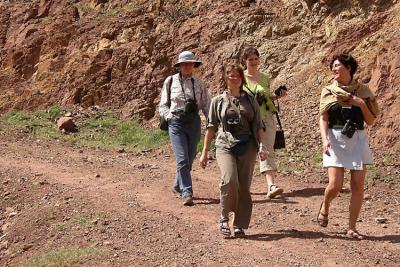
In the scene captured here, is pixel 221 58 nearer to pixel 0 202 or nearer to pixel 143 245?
pixel 0 202

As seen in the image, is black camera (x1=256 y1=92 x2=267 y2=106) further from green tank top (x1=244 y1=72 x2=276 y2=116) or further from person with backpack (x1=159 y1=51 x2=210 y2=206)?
person with backpack (x1=159 y1=51 x2=210 y2=206)

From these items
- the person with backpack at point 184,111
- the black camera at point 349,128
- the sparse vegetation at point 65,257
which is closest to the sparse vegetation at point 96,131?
the person with backpack at point 184,111

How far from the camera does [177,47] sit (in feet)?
47.4

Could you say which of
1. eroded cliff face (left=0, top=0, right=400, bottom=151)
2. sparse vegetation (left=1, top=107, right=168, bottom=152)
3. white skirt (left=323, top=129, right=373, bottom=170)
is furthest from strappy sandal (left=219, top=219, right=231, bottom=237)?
sparse vegetation (left=1, top=107, right=168, bottom=152)

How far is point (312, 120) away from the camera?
10.5 metres

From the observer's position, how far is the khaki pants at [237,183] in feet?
18.5

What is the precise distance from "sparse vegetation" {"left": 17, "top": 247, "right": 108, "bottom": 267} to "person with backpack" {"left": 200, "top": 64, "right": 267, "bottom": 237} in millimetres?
1197

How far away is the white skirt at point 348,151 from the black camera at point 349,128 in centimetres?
4

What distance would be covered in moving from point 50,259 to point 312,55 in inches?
305

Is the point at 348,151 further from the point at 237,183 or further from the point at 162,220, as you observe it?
the point at 162,220

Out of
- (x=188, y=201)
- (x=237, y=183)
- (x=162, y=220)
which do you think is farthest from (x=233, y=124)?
(x=188, y=201)

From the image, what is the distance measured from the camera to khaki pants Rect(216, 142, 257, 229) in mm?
5637

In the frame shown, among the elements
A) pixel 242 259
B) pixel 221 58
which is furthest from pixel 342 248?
pixel 221 58

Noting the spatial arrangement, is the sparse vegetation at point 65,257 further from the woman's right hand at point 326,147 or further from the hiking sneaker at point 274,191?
the hiking sneaker at point 274,191
